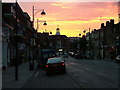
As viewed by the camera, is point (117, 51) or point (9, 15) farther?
point (117, 51)

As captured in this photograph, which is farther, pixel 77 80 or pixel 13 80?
pixel 13 80

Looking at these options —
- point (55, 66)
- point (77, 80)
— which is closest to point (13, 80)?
point (77, 80)

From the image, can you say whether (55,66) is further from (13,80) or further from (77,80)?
(77,80)

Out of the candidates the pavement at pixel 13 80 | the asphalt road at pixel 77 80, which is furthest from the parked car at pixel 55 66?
the pavement at pixel 13 80

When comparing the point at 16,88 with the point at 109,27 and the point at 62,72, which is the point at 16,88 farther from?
the point at 109,27

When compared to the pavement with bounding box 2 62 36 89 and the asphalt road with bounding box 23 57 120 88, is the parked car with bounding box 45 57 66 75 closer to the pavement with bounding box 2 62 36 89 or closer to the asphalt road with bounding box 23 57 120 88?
the asphalt road with bounding box 23 57 120 88

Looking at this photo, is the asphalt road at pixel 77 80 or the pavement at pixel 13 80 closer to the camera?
the asphalt road at pixel 77 80

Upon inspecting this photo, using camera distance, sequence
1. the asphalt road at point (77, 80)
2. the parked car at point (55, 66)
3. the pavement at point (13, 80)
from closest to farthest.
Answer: the asphalt road at point (77, 80), the pavement at point (13, 80), the parked car at point (55, 66)

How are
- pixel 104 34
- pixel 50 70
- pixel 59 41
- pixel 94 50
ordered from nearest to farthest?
1. pixel 50 70
2. pixel 104 34
3. pixel 94 50
4. pixel 59 41

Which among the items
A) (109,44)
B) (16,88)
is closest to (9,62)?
(16,88)

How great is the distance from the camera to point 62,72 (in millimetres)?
24328

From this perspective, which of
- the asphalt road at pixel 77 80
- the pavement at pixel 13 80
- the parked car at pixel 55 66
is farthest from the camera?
the parked car at pixel 55 66

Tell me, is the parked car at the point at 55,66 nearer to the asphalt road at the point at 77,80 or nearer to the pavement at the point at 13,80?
the asphalt road at the point at 77,80

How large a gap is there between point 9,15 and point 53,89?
24.9m
